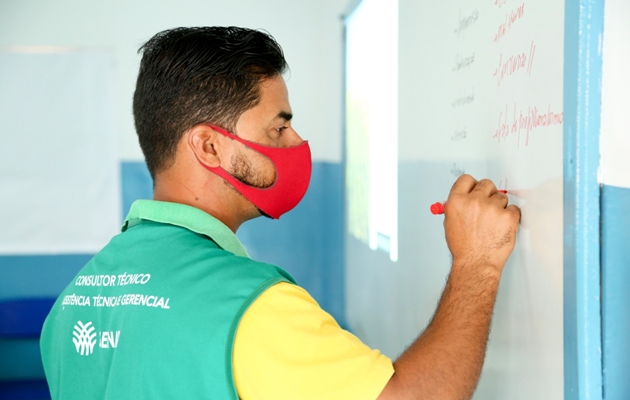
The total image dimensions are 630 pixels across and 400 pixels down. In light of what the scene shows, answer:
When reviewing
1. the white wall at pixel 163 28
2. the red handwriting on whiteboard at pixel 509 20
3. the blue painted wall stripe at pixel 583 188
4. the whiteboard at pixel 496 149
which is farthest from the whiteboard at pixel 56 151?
the blue painted wall stripe at pixel 583 188

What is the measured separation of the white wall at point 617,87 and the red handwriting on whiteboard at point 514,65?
144mm

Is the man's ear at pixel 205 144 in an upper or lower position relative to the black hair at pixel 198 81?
lower

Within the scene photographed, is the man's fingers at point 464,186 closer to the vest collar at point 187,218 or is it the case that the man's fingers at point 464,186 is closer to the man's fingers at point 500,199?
the man's fingers at point 500,199

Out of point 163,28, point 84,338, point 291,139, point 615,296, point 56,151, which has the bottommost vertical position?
→ point 84,338

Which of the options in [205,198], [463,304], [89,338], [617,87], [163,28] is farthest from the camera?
[163,28]

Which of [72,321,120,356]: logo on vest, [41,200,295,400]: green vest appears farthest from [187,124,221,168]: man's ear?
[72,321,120,356]: logo on vest

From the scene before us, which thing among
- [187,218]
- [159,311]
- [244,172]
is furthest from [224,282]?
[244,172]

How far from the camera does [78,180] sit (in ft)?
9.91

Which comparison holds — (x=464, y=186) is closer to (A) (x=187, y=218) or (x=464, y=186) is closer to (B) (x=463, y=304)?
(B) (x=463, y=304)

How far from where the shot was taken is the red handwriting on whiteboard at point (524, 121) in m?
0.77

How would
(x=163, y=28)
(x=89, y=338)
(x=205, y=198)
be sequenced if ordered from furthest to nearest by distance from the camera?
1. (x=163, y=28)
2. (x=205, y=198)
3. (x=89, y=338)

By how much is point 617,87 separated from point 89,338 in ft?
2.58

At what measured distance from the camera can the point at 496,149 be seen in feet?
3.13

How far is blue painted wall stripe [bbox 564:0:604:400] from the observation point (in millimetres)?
686
